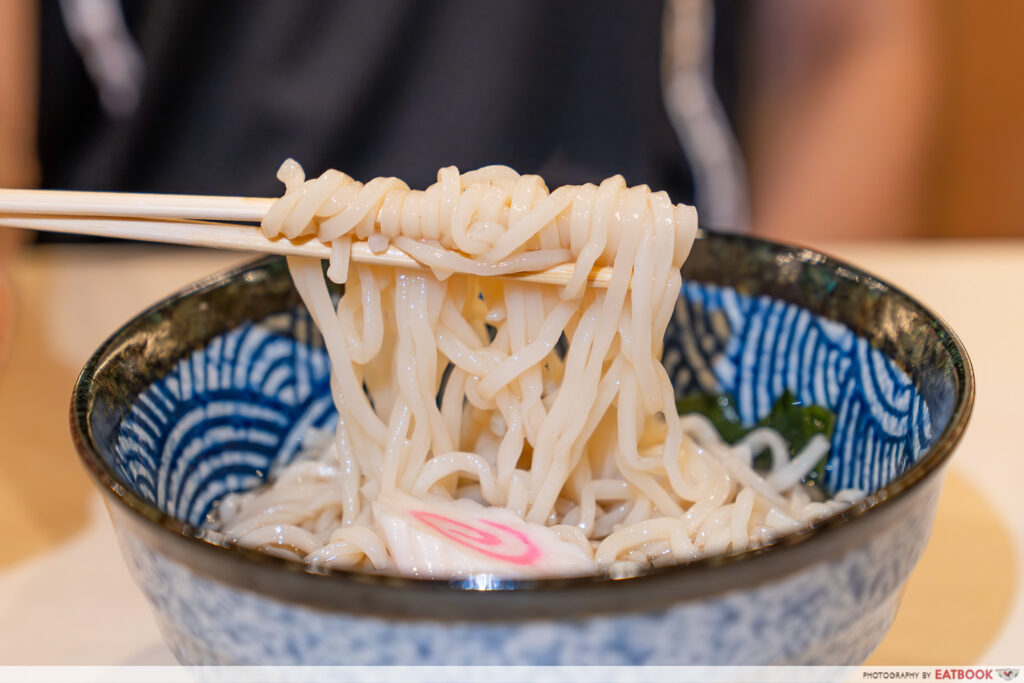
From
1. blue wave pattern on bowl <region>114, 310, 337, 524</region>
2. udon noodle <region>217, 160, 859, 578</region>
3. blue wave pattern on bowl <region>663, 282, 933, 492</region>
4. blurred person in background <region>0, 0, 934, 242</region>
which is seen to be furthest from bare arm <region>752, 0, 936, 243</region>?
blue wave pattern on bowl <region>114, 310, 337, 524</region>

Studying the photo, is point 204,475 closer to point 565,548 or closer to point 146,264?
point 565,548

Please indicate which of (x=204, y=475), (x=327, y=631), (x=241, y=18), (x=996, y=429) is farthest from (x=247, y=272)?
(x=996, y=429)

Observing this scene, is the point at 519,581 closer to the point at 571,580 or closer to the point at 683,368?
the point at 571,580

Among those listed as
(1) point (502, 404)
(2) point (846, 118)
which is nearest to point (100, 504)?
(1) point (502, 404)

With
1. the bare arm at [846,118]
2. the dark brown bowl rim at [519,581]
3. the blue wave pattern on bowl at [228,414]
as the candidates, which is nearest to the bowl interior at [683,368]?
the blue wave pattern on bowl at [228,414]

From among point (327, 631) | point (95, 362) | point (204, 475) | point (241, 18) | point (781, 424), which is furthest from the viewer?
point (241, 18)

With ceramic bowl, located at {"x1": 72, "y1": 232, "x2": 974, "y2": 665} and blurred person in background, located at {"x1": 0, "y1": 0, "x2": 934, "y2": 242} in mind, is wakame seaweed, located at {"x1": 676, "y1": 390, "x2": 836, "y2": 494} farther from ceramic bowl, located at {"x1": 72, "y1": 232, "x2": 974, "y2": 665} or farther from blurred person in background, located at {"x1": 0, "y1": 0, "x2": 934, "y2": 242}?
blurred person in background, located at {"x1": 0, "y1": 0, "x2": 934, "y2": 242}
